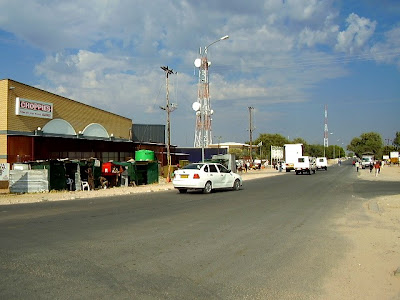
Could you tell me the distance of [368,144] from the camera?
463 feet

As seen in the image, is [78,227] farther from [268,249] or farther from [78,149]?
[78,149]

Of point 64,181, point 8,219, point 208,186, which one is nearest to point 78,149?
point 64,181

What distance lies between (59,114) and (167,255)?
3148 centimetres

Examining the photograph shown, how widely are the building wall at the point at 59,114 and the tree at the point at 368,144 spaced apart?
359ft

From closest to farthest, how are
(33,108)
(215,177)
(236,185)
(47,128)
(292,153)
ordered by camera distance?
(215,177) < (236,185) < (33,108) < (47,128) < (292,153)

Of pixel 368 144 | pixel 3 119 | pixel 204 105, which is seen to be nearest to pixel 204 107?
pixel 204 105

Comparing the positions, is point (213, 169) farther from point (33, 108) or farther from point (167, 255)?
point (33, 108)

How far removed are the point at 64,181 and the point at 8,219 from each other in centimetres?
1186

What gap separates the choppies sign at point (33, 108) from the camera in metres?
30.7

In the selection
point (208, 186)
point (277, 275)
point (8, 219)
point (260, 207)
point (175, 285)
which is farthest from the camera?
point (208, 186)

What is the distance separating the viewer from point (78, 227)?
10734 millimetres

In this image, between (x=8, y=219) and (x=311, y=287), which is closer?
(x=311, y=287)

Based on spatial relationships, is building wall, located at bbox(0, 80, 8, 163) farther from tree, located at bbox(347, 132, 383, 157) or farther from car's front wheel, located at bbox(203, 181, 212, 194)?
tree, located at bbox(347, 132, 383, 157)

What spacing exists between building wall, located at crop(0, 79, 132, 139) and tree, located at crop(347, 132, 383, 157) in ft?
359
